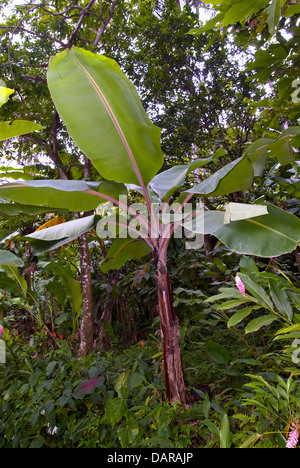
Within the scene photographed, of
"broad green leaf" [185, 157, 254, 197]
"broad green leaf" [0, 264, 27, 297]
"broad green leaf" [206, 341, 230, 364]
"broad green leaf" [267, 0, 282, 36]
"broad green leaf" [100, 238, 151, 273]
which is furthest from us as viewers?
"broad green leaf" [0, 264, 27, 297]

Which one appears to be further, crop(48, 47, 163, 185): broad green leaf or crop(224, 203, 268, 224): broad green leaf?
crop(48, 47, 163, 185): broad green leaf

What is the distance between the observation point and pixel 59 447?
1.48 meters

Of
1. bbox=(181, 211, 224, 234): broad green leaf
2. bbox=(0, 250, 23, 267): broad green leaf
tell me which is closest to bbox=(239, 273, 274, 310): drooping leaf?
bbox=(181, 211, 224, 234): broad green leaf

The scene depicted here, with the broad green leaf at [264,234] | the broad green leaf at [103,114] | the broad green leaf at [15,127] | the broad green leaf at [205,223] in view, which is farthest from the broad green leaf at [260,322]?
the broad green leaf at [15,127]

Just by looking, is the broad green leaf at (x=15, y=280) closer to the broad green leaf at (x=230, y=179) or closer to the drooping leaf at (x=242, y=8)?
the broad green leaf at (x=230, y=179)

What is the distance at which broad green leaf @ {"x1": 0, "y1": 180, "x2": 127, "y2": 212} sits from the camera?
1.32 meters

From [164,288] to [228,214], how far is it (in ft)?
1.78

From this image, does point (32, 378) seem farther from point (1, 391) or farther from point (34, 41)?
point (34, 41)

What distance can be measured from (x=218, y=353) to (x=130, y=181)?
1.05 metres

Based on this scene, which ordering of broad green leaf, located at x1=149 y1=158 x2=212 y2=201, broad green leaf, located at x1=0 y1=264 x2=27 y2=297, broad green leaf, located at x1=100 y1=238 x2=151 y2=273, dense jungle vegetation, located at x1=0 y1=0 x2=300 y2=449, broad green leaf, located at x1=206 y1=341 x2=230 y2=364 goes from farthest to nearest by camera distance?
1. broad green leaf, located at x1=0 y1=264 x2=27 y2=297
2. broad green leaf, located at x1=100 y1=238 x2=151 y2=273
3. broad green leaf, located at x1=206 y1=341 x2=230 y2=364
4. broad green leaf, located at x1=149 y1=158 x2=212 y2=201
5. dense jungle vegetation, located at x1=0 y1=0 x2=300 y2=449

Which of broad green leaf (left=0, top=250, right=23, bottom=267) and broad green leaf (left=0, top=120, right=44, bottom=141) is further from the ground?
broad green leaf (left=0, top=120, right=44, bottom=141)

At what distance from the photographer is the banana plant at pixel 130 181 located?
1.18 meters

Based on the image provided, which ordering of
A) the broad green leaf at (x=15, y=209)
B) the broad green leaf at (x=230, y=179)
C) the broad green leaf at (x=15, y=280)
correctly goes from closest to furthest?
1. the broad green leaf at (x=230, y=179)
2. the broad green leaf at (x=15, y=209)
3. the broad green leaf at (x=15, y=280)

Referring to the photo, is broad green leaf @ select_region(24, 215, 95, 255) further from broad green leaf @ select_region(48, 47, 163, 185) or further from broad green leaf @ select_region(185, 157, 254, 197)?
broad green leaf @ select_region(185, 157, 254, 197)
